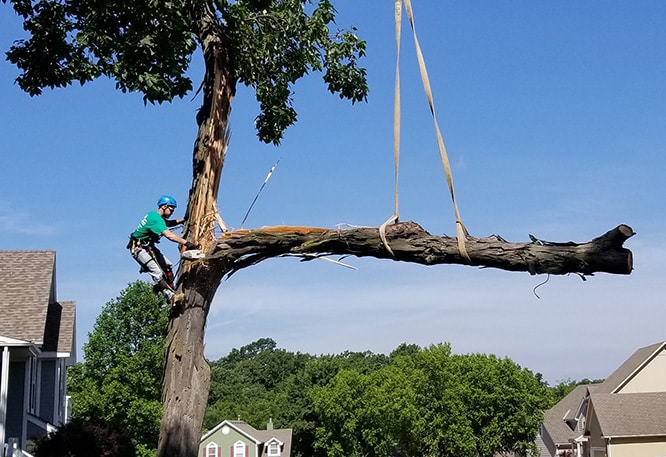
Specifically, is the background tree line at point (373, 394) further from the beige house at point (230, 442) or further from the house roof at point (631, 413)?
the house roof at point (631, 413)

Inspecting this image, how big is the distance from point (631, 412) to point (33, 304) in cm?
2273

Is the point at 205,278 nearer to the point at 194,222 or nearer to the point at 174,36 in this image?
the point at 194,222

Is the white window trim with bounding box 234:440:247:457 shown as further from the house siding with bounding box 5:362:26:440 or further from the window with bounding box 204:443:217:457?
the house siding with bounding box 5:362:26:440

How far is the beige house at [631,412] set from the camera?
30812 millimetres

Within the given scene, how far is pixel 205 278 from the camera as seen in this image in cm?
521

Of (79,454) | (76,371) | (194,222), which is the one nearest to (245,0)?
(194,222)

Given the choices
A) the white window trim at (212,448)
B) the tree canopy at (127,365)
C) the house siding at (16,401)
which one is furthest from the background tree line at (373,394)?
the house siding at (16,401)

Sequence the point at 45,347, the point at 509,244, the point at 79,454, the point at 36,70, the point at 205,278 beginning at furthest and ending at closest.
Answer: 1. the point at 45,347
2. the point at 79,454
3. the point at 36,70
4. the point at 205,278
5. the point at 509,244

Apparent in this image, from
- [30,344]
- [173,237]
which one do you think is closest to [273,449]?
[30,344]

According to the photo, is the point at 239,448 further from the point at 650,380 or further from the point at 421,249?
the point at 421,249

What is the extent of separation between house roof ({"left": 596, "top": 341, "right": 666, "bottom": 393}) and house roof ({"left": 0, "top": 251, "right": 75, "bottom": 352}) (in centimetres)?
2480

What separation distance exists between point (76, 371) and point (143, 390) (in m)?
6.71

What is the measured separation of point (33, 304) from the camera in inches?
766

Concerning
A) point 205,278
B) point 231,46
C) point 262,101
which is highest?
point 262,101
